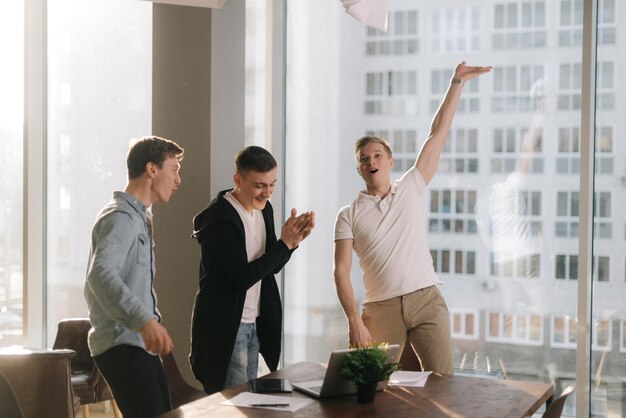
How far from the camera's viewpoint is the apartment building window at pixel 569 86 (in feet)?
14.4

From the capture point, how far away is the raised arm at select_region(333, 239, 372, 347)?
365cm

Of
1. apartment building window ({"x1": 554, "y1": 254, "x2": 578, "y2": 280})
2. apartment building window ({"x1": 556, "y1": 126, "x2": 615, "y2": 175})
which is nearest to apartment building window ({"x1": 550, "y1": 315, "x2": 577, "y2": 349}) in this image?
apartment building window ({"x1": 554, "y1": 254, "x2": 578, "y2": 280})


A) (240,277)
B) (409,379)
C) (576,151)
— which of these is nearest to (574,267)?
(576,151)

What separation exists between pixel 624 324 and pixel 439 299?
1136mm

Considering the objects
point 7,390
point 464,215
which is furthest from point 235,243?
point 464,215

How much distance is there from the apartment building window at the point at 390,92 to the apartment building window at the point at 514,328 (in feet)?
4.14

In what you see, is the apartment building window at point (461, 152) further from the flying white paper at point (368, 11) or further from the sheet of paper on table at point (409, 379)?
the flying white paper at point (368, 11)

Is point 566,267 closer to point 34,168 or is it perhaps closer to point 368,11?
point 368,11

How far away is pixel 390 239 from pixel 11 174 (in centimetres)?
311

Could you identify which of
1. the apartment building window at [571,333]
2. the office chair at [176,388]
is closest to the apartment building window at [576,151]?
the apartment building window at [571,333]

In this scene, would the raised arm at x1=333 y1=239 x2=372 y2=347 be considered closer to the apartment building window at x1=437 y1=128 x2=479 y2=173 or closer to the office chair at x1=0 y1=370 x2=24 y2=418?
the apartment building window at x1=437 y1=128 x2=479 y2=173

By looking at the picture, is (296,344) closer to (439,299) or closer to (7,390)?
(439,299)

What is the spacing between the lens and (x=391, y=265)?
12.5 feet

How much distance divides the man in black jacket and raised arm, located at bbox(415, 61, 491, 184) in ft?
2.46
